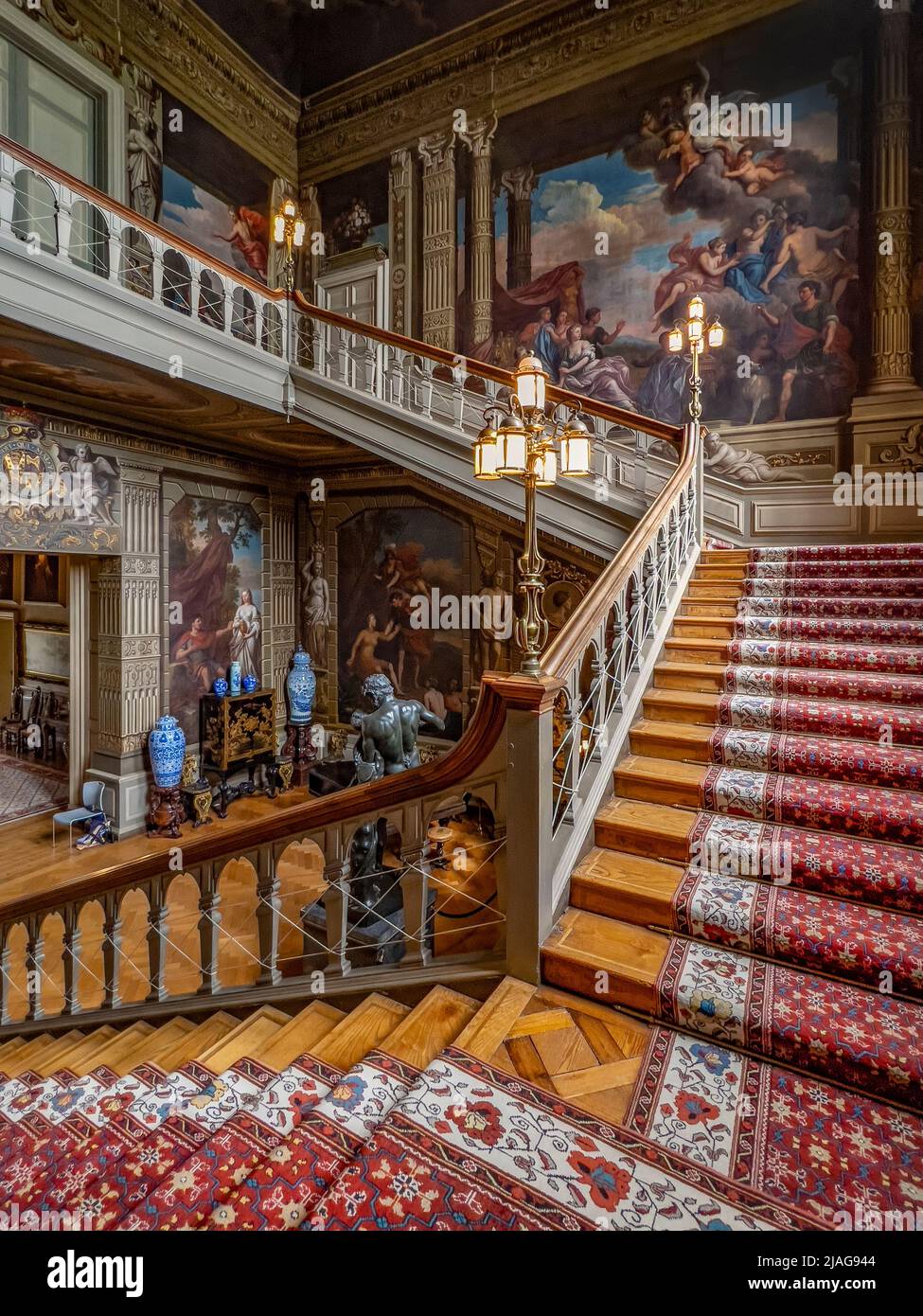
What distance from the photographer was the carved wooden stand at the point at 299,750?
9.15m

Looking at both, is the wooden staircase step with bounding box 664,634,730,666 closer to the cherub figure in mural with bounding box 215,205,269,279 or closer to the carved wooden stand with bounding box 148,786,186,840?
the carved wooden stand with bounding box 148,786,186,840

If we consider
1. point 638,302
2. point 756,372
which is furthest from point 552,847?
point 638,302

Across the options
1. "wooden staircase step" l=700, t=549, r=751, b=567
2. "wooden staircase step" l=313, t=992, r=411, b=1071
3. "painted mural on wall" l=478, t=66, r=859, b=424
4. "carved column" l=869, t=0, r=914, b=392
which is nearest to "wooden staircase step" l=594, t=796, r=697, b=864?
"wooden staircase step" l=313, t=992, r=411, b=1071

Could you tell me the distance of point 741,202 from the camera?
7020 mm

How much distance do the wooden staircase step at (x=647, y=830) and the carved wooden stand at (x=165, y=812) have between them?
20.0ft

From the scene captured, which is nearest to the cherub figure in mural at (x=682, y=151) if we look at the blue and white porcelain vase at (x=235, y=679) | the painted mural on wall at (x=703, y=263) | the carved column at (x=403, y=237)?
the painted mural on wall at (x=703, y=263)

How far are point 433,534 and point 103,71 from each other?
6684 mm

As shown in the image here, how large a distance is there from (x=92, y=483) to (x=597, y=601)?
21.6 feet

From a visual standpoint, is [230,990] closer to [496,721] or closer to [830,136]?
[496,721]

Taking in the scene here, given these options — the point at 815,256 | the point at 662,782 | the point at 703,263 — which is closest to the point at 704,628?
the point at 662,782

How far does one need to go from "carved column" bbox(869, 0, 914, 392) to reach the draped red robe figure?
3.23m

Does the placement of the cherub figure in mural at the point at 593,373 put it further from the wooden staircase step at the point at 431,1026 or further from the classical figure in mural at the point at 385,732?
the wooden staircase step at the point at 431,1026

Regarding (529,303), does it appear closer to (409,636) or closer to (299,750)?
(409,636)

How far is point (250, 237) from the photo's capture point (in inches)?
371
